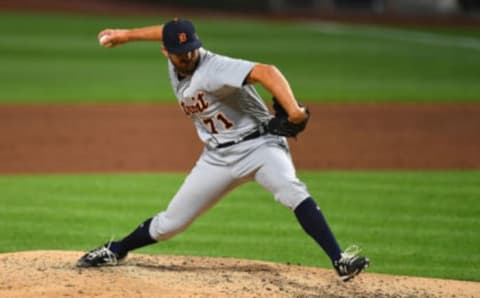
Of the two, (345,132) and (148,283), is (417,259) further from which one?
(345,132)

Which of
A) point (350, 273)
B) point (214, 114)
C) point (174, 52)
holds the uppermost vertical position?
point (174, 52)

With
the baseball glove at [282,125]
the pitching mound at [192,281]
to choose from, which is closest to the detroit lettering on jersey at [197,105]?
the baseball glove at [282,125]

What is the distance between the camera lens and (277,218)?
10.2 meters

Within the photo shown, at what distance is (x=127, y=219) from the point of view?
9.98m

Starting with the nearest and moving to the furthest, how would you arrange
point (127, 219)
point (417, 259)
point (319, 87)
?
point (417, 259) < point (127, 219) < point (319, 87)

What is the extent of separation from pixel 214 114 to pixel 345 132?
8.63 meters

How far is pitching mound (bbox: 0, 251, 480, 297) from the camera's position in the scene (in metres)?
7.02

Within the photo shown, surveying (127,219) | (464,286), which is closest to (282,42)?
(127,219)

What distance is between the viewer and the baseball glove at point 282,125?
6891mm

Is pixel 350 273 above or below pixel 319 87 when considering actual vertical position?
above

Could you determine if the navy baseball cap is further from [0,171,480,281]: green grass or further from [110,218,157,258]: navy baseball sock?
[0,171,480,281]: green grass

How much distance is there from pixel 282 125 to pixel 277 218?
333 cm

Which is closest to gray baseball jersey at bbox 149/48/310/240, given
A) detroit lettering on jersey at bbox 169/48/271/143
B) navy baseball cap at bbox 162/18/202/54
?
detroit lettering on jersey at bbox 169/48/271/143

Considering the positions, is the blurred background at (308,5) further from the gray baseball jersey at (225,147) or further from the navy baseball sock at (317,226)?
the navy baseball sock at (317,226)
